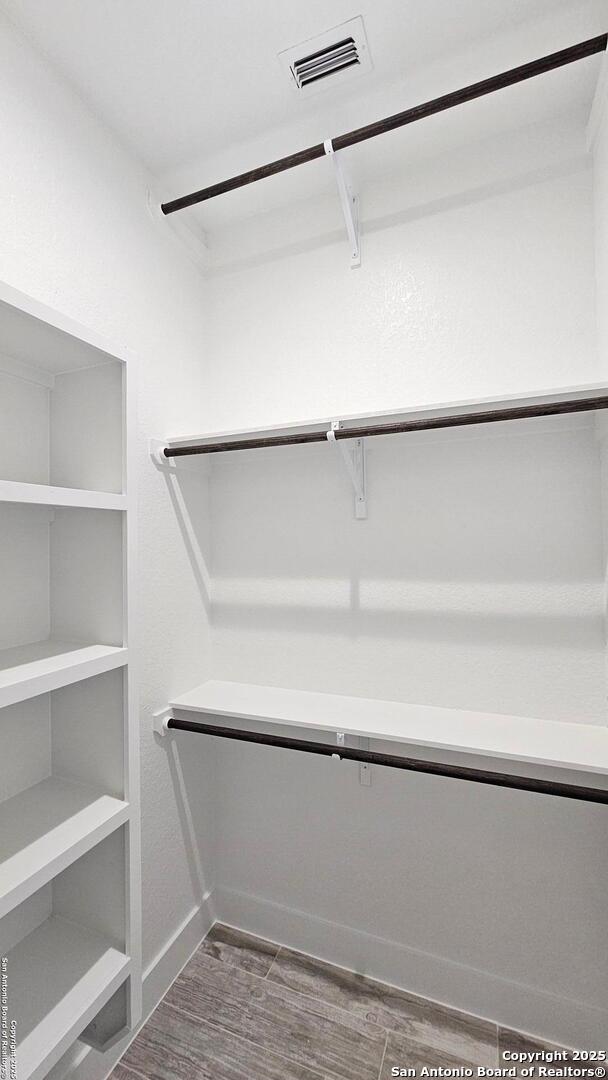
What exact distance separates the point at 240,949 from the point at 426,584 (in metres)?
1.34

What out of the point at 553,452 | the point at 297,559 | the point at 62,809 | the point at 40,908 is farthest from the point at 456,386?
the point at 40,908

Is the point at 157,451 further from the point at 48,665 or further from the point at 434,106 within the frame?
the point at 434,106

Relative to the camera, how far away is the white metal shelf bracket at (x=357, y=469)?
4.30 ft

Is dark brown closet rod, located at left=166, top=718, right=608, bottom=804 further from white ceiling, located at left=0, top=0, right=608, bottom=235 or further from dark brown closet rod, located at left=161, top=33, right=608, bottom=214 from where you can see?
white ceiling, located at left=0, top=0, right=608, bottom=235

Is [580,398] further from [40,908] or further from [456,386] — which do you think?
[40,908]

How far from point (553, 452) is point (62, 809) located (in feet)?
4.72

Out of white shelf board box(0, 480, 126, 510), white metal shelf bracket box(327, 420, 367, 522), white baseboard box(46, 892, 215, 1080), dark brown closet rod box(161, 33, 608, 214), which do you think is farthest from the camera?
white metal shelf bracket box(327, 420, 367, 522)

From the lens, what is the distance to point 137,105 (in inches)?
46.6

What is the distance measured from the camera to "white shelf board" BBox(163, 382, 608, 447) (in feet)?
3.22

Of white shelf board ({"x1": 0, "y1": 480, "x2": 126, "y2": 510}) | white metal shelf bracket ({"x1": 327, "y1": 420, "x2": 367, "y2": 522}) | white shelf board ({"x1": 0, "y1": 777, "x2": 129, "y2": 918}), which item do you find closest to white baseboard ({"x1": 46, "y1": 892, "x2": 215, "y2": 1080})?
white shelf board ({"x1": 0, "y1": 777, "x2": 129, "y2": 918})

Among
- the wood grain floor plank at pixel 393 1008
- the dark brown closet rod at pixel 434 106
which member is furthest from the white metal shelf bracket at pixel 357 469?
the wood grain floor plank at pixel 393 1008

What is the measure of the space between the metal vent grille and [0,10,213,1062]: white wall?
53 centimetres

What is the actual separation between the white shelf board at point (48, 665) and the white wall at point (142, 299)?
0.23 meters

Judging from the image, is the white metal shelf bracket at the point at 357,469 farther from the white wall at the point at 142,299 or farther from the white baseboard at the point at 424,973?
the white baseboard at the point at 424,973
